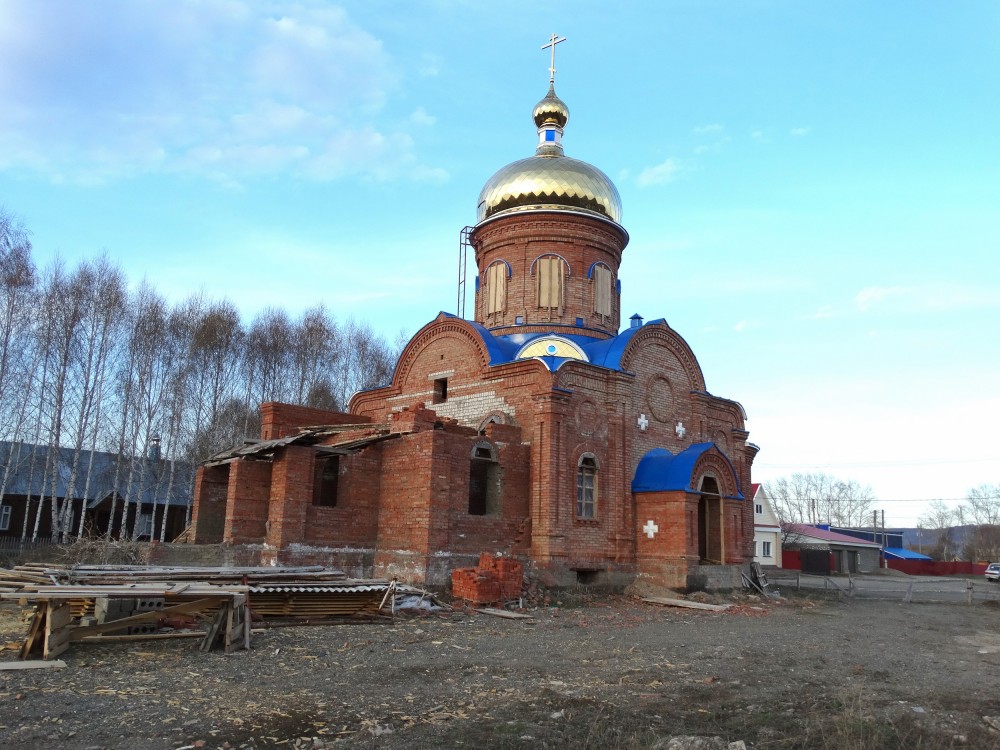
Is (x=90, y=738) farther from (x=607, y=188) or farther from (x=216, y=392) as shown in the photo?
(x=216, y=392)

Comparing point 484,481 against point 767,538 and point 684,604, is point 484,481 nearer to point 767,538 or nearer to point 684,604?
point 684,604

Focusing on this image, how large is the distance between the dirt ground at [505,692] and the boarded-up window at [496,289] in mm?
11036

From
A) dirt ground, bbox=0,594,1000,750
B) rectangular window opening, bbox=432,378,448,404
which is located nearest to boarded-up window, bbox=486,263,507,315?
rectangular window opening, bbox=432,378,448,404

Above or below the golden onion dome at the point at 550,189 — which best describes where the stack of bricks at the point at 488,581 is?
below

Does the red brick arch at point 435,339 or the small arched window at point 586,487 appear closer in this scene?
the small arched window at point 586,487

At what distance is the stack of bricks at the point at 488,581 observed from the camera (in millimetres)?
13219

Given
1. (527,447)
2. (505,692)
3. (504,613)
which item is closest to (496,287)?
(527,447)

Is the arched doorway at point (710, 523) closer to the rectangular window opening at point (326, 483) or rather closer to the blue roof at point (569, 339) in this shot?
the blue roof at point (569, 339)

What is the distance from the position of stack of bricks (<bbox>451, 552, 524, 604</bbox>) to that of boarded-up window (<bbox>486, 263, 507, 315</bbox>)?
8.08m

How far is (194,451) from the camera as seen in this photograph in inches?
1016

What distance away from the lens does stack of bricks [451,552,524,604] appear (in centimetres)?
1322

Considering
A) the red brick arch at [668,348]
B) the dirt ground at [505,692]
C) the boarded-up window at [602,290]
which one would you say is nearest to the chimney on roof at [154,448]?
the boarded-up window at [602,290]

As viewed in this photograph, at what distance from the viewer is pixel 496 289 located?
67.7 feet

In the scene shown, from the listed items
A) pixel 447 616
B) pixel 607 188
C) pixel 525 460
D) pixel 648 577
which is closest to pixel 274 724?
pixel 447 616
